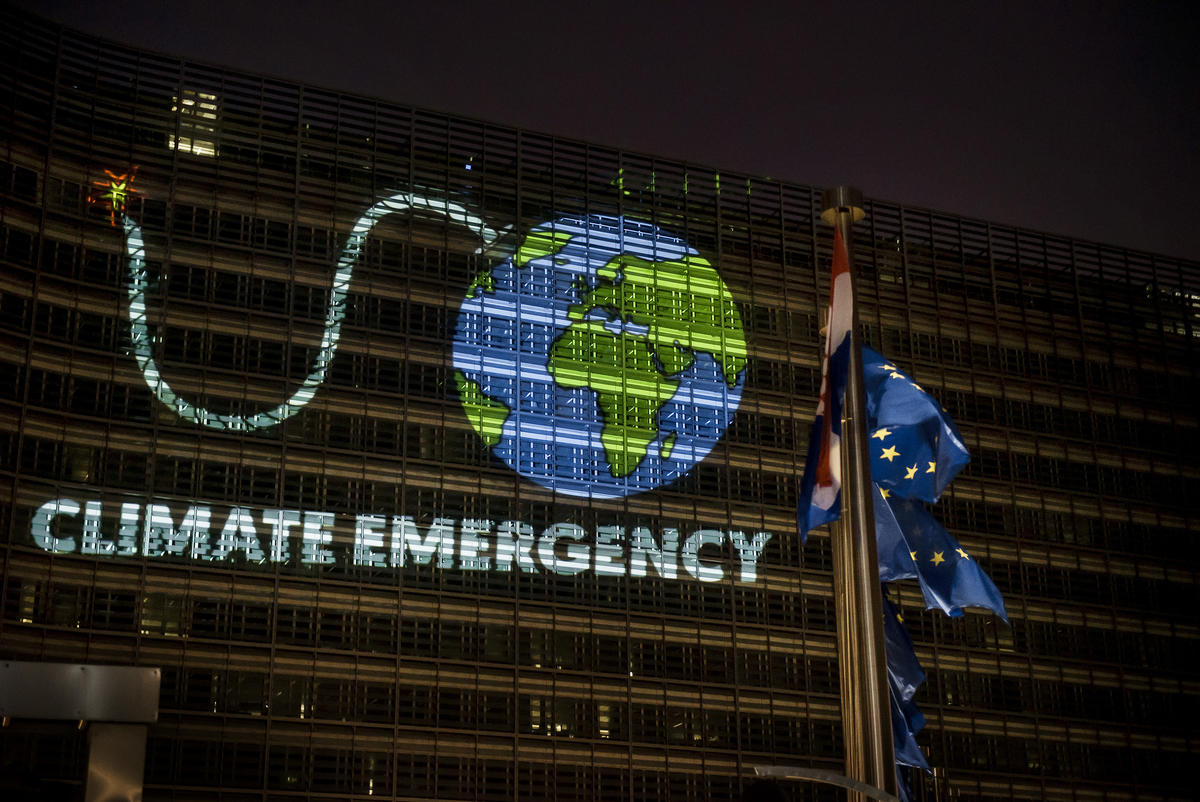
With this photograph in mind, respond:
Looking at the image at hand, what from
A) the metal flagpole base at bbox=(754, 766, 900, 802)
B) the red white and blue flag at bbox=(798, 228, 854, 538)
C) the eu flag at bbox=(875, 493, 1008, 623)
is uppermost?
the red white and blue flag at bbox=(798, 228, 854, 538)

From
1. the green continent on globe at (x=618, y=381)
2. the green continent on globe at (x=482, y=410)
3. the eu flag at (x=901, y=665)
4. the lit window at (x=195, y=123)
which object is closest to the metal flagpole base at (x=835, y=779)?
the eu flag at (x=901, y=665)

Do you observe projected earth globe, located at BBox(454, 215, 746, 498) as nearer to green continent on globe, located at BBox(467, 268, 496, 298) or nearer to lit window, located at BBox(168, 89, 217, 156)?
green continent on globe, located at BBox(467, 268, 496, 298)

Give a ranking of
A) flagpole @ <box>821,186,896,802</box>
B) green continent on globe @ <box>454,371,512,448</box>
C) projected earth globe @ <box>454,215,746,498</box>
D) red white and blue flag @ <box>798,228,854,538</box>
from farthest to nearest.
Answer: projected earth globe @ <box>454,215,746,498</box>
green continent on globe @ <box>454,371,512,448</box>
red white and blue flag @ <box>798,228,854,538</box>
flagpole @ <box>821,186,896,802</box>

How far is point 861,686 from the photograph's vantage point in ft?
47.7

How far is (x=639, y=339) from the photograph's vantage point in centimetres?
3800

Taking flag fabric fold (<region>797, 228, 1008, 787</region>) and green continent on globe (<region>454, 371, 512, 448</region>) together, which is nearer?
flag fabric fold (<region>797, 228, 1008, 787</region>)

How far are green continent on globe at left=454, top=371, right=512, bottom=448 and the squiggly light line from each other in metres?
3.10

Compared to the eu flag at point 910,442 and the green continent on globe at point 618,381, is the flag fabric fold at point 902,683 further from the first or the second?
the green continent on globe at point 618,381

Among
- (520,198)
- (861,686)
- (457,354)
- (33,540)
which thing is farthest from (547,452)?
(861,686)

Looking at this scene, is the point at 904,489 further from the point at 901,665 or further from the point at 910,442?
the point at 901,665

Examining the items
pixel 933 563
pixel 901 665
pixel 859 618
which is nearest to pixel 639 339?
pixel 933 563

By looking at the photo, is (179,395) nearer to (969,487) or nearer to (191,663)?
(191,663)

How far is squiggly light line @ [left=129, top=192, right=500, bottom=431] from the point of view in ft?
109

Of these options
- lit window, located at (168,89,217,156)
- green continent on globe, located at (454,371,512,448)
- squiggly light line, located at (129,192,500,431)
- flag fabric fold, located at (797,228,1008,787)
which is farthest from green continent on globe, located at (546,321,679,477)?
flag fabric fold, located at (797,228,1008,787)
